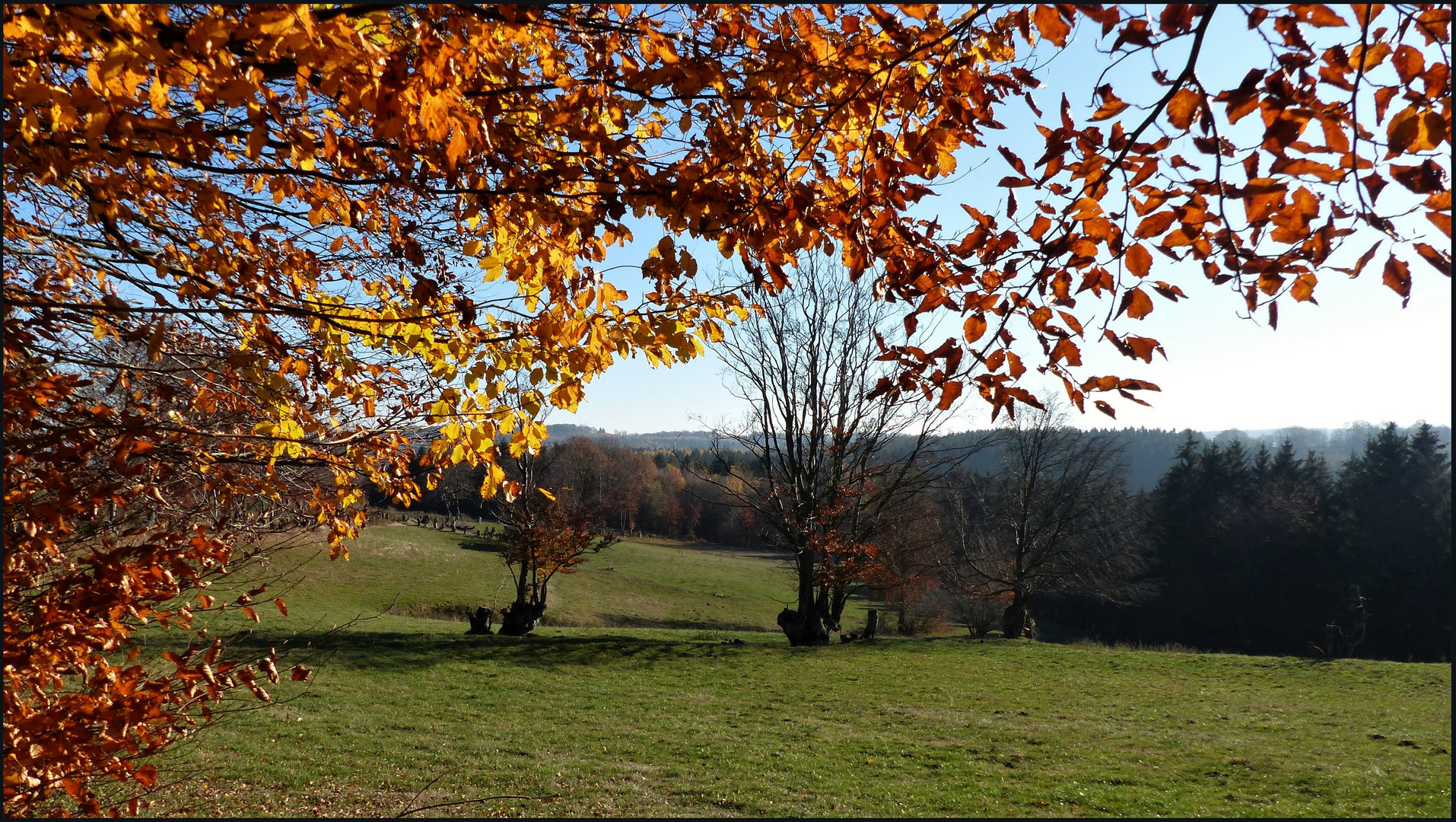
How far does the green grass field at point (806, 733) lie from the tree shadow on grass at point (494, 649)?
0.10 meters

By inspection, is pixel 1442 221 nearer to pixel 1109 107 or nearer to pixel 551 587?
pixel 1109 107

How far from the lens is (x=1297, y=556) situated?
31672 millimetres

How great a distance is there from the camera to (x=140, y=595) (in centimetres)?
276

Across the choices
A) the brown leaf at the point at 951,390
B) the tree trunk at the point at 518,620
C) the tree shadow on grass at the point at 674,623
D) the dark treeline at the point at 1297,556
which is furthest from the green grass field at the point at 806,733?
the dark treeline at the point at 1297,556

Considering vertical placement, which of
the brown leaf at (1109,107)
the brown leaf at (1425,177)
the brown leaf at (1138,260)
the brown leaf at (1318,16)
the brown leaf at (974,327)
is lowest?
the brown leaf at (974,327)

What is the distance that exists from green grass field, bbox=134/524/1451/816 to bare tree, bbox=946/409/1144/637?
21.2 feet

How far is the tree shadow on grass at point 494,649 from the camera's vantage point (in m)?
12.7

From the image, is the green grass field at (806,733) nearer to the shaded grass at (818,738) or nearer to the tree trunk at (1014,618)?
the shaded grass at (818,738)

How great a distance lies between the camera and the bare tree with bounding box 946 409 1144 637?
23.7m

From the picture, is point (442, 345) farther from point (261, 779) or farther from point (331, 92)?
point (261, 779)

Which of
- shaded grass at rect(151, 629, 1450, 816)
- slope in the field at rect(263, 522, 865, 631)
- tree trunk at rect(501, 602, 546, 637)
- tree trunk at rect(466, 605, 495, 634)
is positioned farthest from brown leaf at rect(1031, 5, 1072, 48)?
slope in the field at rect(263, 522, 865, 631)


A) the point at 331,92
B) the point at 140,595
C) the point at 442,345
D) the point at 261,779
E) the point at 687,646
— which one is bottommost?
the point at 687,646

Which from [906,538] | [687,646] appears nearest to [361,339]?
[687,646]

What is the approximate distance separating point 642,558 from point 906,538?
1668cm
